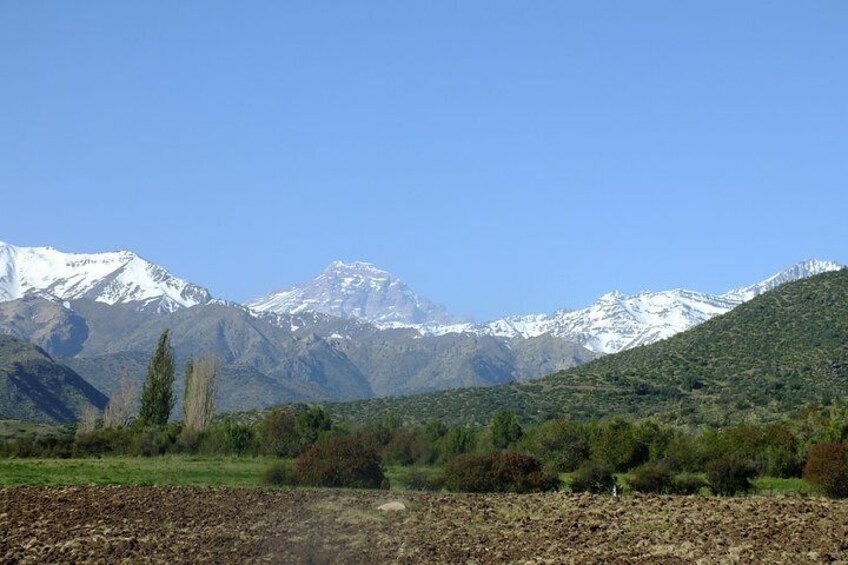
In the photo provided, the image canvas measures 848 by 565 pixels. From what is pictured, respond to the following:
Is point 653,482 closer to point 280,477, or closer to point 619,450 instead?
point 619,450

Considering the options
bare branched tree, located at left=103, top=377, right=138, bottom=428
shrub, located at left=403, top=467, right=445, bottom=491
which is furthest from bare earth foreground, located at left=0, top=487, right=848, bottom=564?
bare branched tree, located at left=103, top=377, right=138, bottom=428

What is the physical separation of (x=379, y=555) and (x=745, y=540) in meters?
9.16

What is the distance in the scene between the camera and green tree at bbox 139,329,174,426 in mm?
88812

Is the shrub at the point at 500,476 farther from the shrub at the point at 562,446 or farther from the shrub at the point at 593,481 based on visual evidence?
the shrub at the point at 562,446

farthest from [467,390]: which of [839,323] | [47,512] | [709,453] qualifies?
[47,512]

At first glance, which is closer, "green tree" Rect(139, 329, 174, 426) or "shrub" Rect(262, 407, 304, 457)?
"shrub" Rect(262, 407, 304, 457)

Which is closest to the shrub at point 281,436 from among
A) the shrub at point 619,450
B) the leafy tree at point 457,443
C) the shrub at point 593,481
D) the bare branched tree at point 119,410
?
the leafy tree at point 457,443

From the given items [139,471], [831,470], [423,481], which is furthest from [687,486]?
[139,471]

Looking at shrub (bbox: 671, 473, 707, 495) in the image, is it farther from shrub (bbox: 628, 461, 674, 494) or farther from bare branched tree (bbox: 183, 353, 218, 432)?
bare branched tree (bbox: 183, 353, 218, 432)

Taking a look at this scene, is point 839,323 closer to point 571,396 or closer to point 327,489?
point 571,396

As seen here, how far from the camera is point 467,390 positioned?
428 feet

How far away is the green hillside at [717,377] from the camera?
265 ft

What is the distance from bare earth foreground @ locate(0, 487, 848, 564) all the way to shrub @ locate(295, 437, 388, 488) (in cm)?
684

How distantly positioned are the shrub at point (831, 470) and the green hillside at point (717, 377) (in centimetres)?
3078
